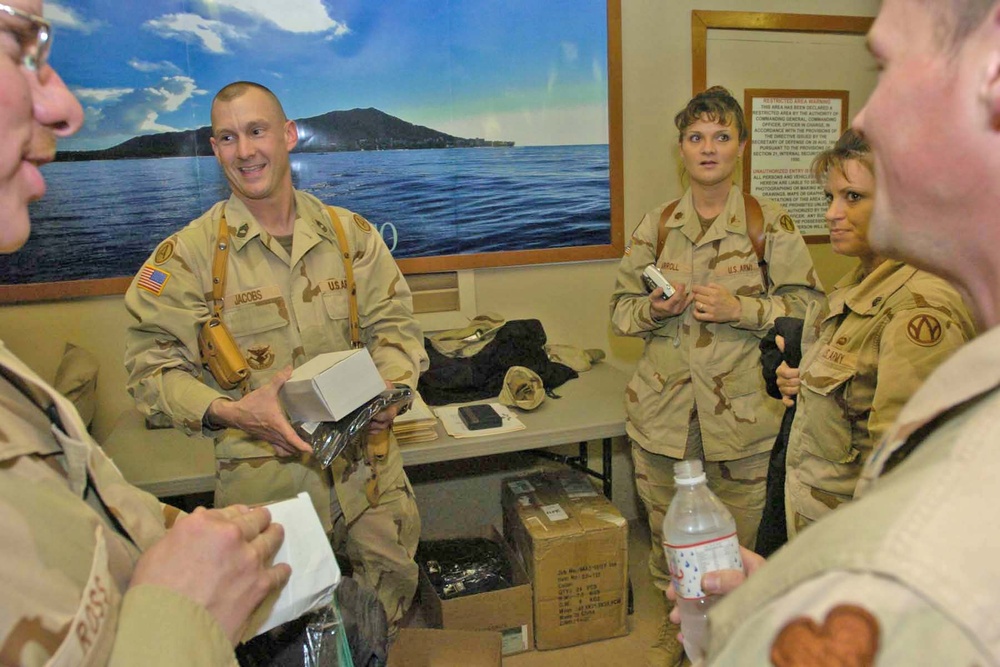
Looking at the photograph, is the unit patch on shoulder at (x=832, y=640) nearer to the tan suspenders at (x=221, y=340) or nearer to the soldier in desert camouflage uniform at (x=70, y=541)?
the soldier in desert camouflage uniform at (x=70, y=541)

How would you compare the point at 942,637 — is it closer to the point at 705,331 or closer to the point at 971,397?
the point at 971,397

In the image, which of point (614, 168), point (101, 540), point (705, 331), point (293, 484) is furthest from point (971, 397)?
point (614, 168)

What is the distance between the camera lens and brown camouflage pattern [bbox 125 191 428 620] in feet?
6.26

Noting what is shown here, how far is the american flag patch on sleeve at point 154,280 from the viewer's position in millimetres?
1900

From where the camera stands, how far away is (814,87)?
3.62 m

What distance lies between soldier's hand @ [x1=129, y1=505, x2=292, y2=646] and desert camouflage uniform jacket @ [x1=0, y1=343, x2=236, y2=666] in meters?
0.02

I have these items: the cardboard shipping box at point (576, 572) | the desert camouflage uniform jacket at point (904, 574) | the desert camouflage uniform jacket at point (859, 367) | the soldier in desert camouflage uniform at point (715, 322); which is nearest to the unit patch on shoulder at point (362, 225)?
the soldier in desert camouflage uniform at point (715, 322)

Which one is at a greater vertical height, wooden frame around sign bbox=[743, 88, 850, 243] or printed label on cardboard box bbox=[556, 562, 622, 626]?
wooden frame around sign bbox=[743, 88, 850, 243]

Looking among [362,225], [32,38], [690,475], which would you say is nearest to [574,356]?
[362,225]

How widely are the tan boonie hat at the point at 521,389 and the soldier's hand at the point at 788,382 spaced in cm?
102

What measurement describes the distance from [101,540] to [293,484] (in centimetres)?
130

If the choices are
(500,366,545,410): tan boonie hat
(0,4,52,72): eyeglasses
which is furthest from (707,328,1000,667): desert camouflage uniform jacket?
(500,366,545,410): tan boonie hat

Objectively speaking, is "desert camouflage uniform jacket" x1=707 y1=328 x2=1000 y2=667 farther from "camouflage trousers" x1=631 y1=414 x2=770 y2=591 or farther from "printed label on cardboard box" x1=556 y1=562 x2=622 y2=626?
"printed label on cardboard box" x1=556 y1=562 x2=622 y2=626

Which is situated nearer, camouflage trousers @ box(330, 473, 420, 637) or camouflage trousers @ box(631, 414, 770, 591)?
camouflage trousers @ box(330, 473, 420, 637)
